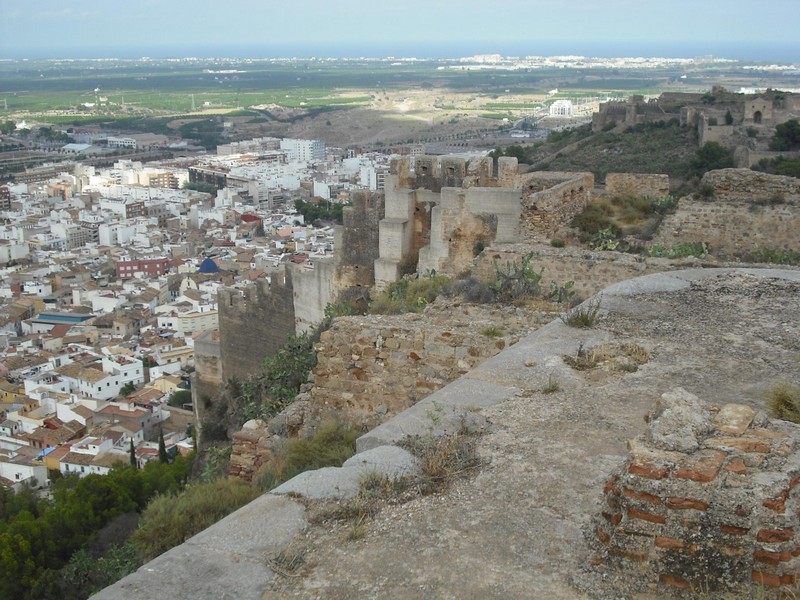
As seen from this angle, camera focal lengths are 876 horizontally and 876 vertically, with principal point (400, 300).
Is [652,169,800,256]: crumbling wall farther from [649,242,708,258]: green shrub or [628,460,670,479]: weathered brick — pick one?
[628,460,670,479]: weathered brick

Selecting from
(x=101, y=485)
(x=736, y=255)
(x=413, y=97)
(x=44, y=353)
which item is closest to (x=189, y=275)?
(x=44, y=353)

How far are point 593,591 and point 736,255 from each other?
7760 millimetres

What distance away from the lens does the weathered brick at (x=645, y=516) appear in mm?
2449

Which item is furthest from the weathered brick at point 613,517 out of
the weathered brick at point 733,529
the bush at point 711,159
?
the bush at point 711,159

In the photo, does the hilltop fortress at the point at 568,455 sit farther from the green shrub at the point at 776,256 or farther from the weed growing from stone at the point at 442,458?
the green shrub at the point at 776,256

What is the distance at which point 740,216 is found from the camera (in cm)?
966

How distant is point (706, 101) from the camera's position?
45125 mm

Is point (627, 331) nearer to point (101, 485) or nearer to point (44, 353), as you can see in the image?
point (101, 485)

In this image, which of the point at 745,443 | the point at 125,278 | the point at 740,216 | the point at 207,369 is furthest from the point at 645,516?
the point at 125,278

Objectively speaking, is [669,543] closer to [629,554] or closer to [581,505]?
[629,554]

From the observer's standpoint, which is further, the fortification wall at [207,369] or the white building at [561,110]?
the white building at [561,110]

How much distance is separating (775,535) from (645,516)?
337 mm

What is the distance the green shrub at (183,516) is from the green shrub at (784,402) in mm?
2365

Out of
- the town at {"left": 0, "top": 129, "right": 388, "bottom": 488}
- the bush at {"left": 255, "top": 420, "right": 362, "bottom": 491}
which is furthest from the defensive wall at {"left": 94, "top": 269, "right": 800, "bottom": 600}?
the town at {"left": 0, "top": 129, "right": 388, "bottom": 488}
